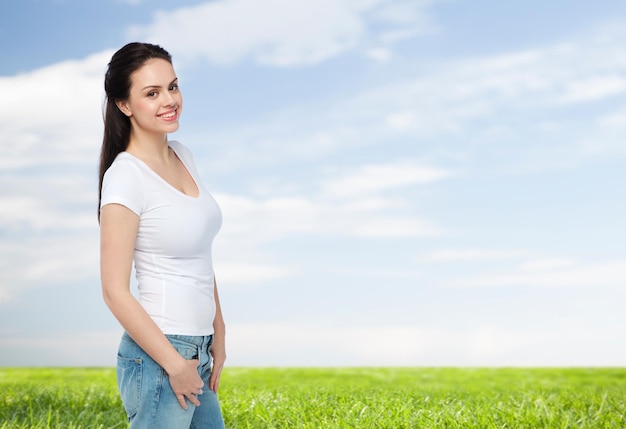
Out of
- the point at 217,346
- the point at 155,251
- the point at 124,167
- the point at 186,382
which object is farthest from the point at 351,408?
the point at 124,167

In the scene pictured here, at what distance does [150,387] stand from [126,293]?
32cm

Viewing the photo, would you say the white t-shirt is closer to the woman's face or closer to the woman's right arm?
the woman's right arm

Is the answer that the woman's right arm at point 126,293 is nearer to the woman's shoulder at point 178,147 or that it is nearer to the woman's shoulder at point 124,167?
the woman's shoulder at point 124,167

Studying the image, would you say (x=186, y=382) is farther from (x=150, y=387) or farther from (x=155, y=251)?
(x=155, y=251)

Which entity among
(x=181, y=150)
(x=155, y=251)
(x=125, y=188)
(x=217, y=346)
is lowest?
(x=217, y=346)

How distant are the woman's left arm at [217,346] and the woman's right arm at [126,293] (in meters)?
0.31

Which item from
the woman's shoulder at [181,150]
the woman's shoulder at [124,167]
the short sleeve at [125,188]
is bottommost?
the short sleeve at [125,188]

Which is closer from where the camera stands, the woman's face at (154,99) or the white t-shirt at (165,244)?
the white t-shirt at (165,244)

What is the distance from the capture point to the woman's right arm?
2.18 metres

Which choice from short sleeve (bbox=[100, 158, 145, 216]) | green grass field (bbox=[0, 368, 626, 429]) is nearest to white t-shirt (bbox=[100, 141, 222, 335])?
short sleeve (bbox=[100, 158, 145, 216])

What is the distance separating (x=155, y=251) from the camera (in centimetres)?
230

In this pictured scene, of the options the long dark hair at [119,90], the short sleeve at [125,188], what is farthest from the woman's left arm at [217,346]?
the long dark hair at [119,90]

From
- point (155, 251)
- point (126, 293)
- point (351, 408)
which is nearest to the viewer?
point (126, 293)

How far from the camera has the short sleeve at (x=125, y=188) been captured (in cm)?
223
